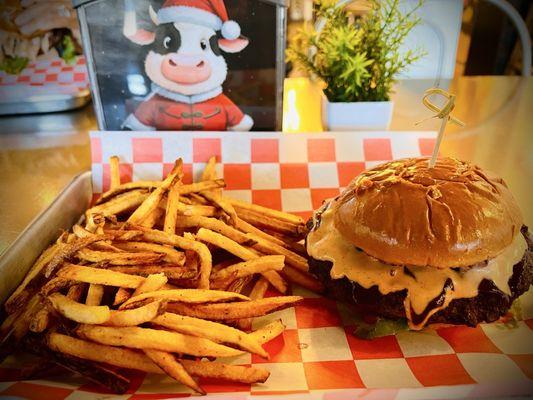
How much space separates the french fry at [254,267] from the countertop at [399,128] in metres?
1.11

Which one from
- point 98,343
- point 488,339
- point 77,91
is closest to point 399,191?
point 488,339

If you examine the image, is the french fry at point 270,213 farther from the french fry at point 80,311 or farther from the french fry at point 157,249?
the french fry at point 80,311

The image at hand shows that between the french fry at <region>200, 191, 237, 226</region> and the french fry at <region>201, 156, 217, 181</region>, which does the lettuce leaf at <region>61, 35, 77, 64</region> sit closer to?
the french fry at <region>201, 156, 217, 181</region>

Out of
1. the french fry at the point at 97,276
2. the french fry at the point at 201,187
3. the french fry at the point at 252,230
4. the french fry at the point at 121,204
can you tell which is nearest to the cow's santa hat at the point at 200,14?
the french fry at the point at 201,187

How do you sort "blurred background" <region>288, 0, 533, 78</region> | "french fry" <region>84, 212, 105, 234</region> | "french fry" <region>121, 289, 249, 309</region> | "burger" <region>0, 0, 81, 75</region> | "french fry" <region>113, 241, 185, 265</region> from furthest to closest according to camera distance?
"blurred background" <region>288, 0, 533, 78</region> → "burger" <region>0, 0, 81, 75</region> → "french fry" <region>84, 212, 105, 234</region> → "french fry" <region>113, 241, 185, 265</region> → "french fry" <region>121, 289, 249, 309</region>

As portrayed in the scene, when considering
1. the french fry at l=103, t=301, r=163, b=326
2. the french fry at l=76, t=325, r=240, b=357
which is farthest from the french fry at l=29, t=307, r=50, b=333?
the french fry at l=103, t=301, r=163, b=326

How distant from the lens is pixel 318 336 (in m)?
1.69

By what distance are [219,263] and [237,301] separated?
1.29 ft

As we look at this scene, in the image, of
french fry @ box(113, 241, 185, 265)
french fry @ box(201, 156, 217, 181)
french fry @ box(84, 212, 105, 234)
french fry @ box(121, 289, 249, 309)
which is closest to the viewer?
french fry @ box(121, 289, 249, 309)

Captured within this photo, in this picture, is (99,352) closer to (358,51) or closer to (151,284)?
(151,284)

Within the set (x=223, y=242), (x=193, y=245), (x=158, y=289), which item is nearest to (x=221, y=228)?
(x=223, y=242)

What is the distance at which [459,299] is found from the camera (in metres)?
1.51

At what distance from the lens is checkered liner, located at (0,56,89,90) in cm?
352

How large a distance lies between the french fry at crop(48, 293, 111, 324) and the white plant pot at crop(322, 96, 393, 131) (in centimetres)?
175
